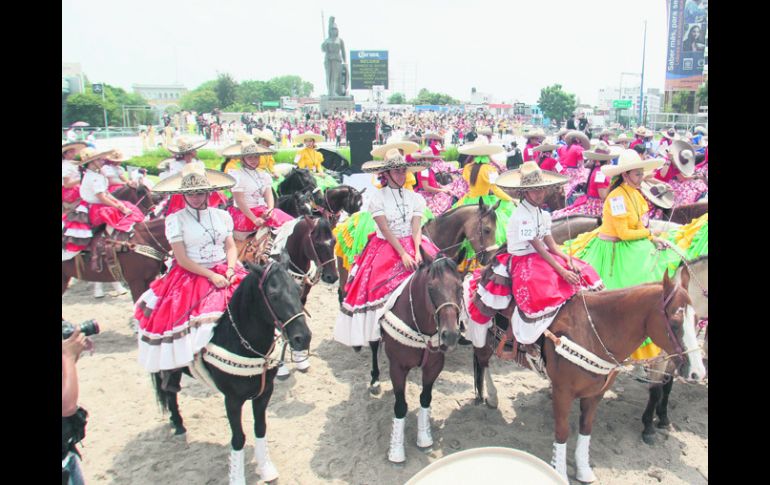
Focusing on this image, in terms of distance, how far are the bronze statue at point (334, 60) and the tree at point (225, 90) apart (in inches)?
2212

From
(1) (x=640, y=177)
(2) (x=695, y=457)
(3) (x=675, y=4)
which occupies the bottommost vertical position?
(2) (x=695, y=457)

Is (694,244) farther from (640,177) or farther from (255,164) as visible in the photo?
(255,164)

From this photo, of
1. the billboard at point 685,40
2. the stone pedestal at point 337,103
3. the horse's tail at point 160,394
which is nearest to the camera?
the horse's tail at point 160,394

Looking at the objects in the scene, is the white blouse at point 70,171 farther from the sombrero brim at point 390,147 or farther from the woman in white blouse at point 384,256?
the woman in white blouse at point 384,256

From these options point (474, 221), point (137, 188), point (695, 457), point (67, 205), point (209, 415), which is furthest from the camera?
point (137, 188)

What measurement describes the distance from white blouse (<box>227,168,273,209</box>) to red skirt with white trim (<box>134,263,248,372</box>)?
278 centimetres

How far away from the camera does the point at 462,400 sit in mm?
6047

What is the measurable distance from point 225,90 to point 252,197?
90.4m

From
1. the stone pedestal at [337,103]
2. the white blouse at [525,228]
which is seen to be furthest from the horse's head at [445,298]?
the stone pedestal at [337,103]

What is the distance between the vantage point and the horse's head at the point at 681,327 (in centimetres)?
360

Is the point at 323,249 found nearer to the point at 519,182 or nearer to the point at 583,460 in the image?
the point at 519,182

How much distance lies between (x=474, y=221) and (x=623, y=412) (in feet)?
9.99
